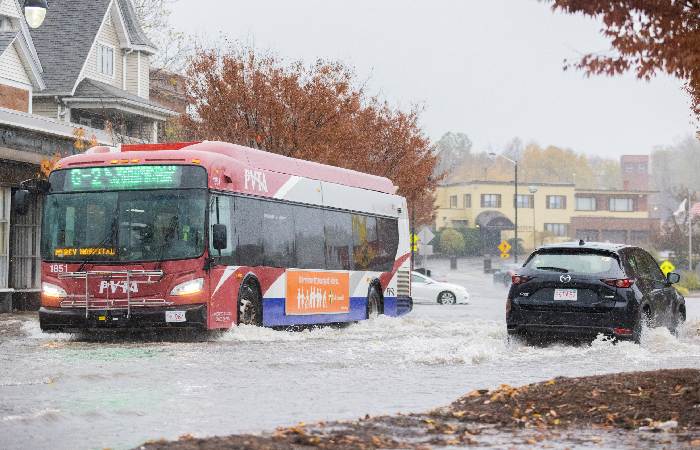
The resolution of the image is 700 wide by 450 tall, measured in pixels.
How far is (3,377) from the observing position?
14891 mm

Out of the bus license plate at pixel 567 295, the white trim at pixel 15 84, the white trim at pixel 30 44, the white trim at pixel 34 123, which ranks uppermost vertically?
the white trim at pixel 30 44

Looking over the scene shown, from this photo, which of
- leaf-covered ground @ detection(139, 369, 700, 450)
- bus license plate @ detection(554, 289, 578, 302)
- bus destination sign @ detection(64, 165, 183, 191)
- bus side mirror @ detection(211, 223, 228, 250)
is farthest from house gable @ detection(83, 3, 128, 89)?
leaf-covered ground @ detection(139, 369, 700, 450)

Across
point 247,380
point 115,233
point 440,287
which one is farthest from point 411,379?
point 440,287

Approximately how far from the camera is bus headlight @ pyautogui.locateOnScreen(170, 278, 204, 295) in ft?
67.4

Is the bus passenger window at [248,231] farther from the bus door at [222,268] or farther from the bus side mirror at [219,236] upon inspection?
the bus side mirror at [219,236]

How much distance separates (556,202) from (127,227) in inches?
4774

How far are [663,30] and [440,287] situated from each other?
131 feet

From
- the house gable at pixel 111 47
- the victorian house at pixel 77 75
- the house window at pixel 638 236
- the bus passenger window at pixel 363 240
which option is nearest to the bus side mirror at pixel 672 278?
the bus passenger window at pixel 363 240

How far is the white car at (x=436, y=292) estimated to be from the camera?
50656mm

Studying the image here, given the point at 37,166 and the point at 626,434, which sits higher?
the point at 37,166

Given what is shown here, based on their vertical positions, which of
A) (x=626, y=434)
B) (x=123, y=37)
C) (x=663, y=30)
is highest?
(x=123, y=37)

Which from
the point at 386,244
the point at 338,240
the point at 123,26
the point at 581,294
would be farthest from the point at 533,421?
the point at 123,26

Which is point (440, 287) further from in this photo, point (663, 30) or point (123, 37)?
point (663, 30)

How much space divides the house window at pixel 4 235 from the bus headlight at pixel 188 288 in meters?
13.3
